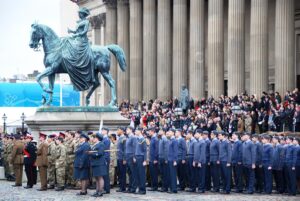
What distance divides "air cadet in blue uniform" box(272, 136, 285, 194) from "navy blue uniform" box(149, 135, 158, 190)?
4634 mm

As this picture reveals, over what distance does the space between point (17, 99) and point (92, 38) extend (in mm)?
13909

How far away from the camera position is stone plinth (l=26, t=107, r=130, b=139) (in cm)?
3462

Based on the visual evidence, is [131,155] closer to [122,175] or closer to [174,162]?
[122,175]

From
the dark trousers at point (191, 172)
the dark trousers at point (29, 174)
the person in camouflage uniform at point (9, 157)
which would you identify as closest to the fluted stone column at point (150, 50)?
the person in camouflage uniform at point (9, 157)

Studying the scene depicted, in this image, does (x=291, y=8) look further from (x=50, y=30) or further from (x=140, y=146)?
(x=140, y=146)

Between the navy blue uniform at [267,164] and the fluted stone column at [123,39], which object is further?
the fluted stone column at [123,39]

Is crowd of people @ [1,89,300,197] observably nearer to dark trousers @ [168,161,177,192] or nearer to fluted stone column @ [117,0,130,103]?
dark trousers @ [168,161,177,192]

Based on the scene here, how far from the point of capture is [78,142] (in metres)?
29.5

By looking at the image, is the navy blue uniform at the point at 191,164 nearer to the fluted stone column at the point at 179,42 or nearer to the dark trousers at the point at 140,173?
the dark trousers at the point at 140,173

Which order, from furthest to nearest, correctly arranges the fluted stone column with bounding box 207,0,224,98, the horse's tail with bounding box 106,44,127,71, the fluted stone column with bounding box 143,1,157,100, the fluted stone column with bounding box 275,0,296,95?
the fluted stone column with bounding box 143,1,157,100, the fluted stone column with bounding box 207,0,224,98, the fluted stone column with bounding box 275,0,296,95, the horse's tail with bounding box 106,44,127,71

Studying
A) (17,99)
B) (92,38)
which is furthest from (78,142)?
(17,99)

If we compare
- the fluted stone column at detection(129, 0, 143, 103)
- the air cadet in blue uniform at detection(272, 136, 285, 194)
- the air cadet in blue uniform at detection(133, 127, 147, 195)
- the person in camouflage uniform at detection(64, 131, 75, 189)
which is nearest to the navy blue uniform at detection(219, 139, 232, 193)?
the air cadet in blue uniform at detection(272, 136, 285, 194)

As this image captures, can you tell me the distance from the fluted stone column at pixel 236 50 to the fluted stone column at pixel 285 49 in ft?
11.0

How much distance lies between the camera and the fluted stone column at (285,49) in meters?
49.5
